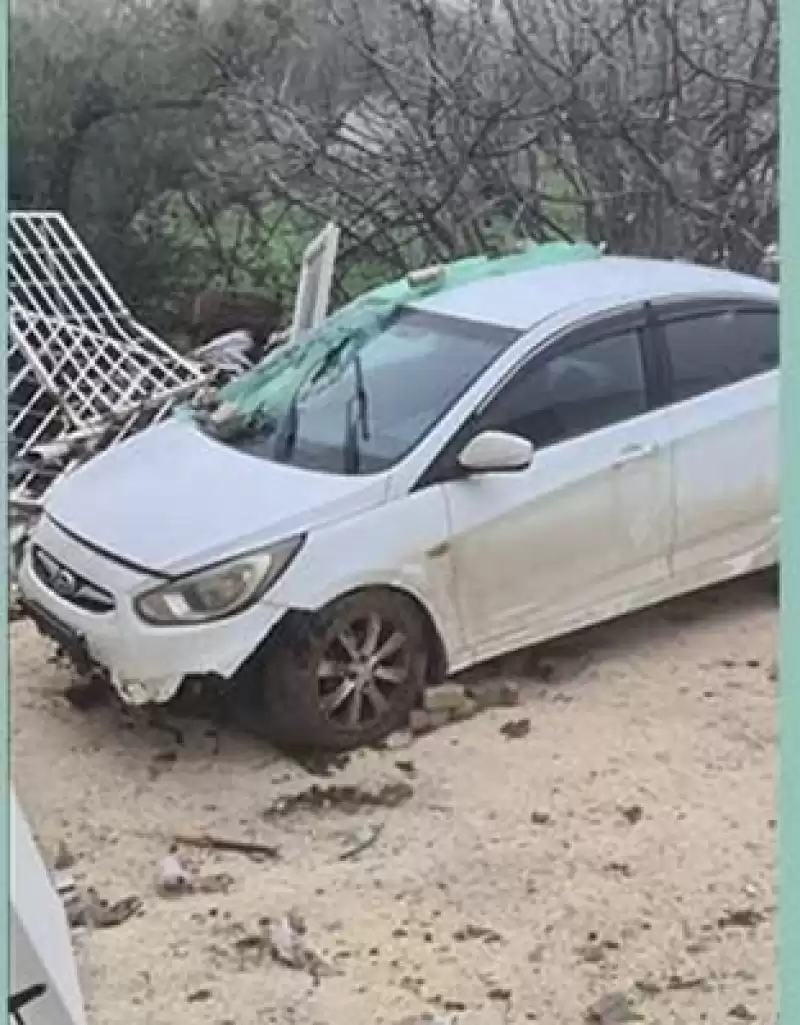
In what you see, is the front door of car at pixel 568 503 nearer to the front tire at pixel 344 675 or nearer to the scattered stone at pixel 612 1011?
the front tire at pixel 344 675

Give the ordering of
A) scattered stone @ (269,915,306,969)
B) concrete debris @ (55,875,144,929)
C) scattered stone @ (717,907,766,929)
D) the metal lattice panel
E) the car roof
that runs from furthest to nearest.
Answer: the car roof
scattered stone @ (269,915,306,969)
concrete debris @ (55,875,144,929)
scattered stone @ (717,907,766,929)
the metal lattice panel

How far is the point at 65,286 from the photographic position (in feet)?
6.08

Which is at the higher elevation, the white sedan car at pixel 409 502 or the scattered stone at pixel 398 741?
the white sedan car at pixel 409 502

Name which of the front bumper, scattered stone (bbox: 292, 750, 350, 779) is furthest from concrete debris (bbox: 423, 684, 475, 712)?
the front bumper

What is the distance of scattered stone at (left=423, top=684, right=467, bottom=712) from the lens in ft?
7.51

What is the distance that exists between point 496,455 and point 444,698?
0.34 metres

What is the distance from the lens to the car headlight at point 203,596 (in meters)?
2.17

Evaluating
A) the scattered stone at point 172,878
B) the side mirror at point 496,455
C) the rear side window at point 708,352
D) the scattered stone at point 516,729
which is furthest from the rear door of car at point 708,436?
the scattered stone at point 172,878

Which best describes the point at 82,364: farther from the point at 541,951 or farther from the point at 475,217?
the point at 541,951

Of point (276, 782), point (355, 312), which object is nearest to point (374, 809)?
point (276, 782)

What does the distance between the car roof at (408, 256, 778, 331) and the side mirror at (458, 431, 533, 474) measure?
17 cm

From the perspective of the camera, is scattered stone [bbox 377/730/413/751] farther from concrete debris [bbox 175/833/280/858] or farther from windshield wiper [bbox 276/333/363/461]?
windshield wiper [bbox 276/333/363/461]

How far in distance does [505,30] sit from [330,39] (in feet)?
0.61

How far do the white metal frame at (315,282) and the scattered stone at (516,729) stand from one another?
59 centimetres
